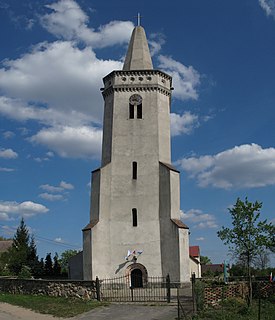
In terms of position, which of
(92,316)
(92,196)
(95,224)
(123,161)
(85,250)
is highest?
(123,161)

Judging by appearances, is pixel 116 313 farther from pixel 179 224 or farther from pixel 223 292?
pixel 179 224

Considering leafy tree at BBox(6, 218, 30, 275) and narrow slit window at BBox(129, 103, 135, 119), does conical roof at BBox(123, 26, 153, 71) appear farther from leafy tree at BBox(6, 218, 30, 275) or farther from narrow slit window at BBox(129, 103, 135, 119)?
leafy tree at BBox(6, 218, 30, 275)

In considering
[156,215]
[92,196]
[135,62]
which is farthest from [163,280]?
[135,62]

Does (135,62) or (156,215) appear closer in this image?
(156,215)

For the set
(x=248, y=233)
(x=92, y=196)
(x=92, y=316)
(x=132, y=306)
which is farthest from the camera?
(x=92, y=196)

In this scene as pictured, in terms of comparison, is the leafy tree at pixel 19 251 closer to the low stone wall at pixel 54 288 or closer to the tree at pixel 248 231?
the low stone wall at pixel 54 288

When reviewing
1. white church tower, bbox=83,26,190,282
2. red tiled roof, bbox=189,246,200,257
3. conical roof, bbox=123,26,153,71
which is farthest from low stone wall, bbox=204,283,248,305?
red tiled roof, bbox=189,246,200,257

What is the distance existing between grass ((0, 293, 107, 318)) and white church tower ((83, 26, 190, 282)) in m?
5.03

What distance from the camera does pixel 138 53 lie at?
3484 centimetres

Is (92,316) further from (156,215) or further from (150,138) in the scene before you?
(150,138)

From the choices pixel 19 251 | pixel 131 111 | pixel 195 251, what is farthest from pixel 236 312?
pixel 195 251

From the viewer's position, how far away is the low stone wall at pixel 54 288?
22000mm

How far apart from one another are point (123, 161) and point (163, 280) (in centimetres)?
935

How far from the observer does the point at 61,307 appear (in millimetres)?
19531
